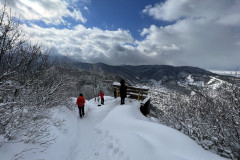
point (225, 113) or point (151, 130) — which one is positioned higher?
point (225, 113)

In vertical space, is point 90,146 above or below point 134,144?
below

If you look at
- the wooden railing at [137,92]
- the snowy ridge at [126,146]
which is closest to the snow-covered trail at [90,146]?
the snowy ridge at [126,146]

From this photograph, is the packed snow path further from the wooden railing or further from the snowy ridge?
the wooden railing

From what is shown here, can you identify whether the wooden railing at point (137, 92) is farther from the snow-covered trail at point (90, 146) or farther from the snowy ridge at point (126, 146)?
the snow-covered trail at point (90, 146)

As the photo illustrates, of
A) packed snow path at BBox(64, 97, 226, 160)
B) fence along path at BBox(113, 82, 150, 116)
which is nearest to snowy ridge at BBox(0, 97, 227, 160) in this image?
packed snow path at BBox(64, 97, 226, 160)

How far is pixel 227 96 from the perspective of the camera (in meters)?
5.35

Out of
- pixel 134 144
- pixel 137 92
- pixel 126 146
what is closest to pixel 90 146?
pixel 126 146

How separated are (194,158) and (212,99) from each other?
545 cm

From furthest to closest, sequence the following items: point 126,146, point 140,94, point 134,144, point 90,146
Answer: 1. point 140,94
2. point 90,146
3. point 126,146
4. point 134,144

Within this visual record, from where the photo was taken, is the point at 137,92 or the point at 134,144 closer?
the point at 134,144

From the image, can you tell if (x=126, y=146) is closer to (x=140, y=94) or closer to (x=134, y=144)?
(x=134, y=144)

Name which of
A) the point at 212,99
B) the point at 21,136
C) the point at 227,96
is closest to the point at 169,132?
the point at 227,96

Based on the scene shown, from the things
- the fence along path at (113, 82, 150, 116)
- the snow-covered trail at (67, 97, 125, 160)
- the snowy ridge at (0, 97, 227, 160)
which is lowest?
the snow-covered trail at (67, 97, 125, 160)

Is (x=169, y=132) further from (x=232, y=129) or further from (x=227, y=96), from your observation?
(x=227, y=96)
